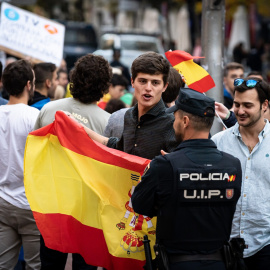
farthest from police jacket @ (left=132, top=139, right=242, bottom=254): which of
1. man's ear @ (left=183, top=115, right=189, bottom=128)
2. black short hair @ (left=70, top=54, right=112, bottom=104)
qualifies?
black short hair @ (left=70, top=54, right=112, bottom=104)

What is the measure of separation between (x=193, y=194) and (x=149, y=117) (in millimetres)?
1140

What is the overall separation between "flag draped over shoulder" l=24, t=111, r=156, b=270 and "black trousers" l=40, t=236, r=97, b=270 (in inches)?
13.5

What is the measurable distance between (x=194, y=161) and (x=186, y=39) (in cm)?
3023

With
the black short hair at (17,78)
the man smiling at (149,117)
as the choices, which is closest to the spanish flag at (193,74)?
the man smiling at (149,117)

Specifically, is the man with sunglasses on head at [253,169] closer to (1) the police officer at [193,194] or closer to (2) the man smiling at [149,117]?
(2) the man smiling at [149,117]

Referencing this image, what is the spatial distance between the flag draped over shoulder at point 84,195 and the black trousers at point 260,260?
76 centimetres

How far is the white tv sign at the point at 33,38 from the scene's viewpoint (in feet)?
33.5

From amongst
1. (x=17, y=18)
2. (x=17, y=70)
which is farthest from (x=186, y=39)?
(x=17, y=70)

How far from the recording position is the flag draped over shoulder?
504 centimetres

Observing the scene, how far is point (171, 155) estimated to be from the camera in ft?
13.8

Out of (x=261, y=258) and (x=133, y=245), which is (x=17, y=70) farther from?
(x=261, y=258)

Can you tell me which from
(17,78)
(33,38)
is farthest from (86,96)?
(33,38)

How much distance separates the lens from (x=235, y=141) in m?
5.14

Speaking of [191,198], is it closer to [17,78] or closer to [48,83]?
[17,78]
